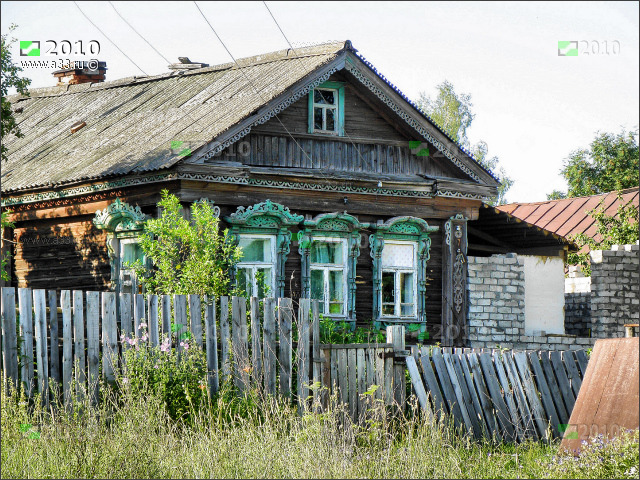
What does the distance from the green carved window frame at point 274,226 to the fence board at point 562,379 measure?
5.15 meters

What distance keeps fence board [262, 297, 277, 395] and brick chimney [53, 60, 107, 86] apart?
1336 cm

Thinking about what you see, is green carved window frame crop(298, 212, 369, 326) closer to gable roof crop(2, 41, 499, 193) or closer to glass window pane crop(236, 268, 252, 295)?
glass window pane crop(236, 268, 252, 295)

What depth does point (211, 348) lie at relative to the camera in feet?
30.7

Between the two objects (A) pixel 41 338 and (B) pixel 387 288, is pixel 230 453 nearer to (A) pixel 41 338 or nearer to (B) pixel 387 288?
(A) pixel 41 338

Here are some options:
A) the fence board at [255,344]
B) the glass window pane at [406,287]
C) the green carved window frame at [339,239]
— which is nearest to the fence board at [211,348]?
the fence board at [255,344]

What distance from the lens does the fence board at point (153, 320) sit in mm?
9117

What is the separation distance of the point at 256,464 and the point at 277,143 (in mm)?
8383

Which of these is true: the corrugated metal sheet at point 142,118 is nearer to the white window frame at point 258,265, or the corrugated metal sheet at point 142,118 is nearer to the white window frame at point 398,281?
the white window frame at point 258,265

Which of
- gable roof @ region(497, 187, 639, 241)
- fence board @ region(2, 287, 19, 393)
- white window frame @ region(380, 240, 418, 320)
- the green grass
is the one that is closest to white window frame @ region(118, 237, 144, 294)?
white window frame @ region(380, 240, 418, 320)

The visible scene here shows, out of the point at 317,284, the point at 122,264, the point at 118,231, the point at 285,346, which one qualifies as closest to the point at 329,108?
the point at 317,284

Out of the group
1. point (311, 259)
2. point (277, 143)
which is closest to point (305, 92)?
point (277, 143)

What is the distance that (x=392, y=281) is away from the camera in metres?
16.0

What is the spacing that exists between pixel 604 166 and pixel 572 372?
2317 centimetres

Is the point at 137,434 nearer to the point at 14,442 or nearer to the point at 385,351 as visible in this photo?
the point at 14,442
